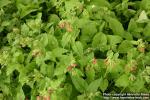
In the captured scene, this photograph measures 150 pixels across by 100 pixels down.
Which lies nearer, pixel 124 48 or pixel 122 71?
pixel 122 71

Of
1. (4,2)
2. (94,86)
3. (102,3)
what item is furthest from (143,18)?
(4,2)

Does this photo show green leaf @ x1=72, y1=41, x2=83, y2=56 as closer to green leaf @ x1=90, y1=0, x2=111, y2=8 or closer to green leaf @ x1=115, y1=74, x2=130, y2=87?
green leaf @ x1=115, y1=74, x2=130, y2=87

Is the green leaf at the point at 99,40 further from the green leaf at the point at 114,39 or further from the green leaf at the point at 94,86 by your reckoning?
the green leaf at the point at 94,86

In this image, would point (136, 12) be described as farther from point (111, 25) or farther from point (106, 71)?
point (106, 71)

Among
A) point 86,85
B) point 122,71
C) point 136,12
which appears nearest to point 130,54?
point 122,71

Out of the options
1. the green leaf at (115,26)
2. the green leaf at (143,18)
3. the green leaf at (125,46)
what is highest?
the green leaf at (143,18)

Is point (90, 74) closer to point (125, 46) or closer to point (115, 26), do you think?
point (125, 46)

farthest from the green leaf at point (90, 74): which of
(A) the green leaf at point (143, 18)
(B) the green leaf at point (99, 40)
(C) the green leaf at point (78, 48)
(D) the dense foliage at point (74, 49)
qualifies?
(A) the green leaf at point (143, 18)
